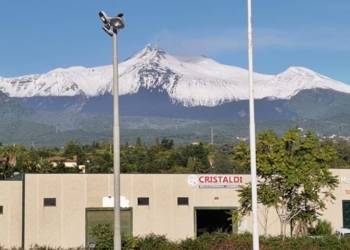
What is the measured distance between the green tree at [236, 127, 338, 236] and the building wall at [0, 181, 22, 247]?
14421 mm

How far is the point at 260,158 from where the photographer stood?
3800 cm

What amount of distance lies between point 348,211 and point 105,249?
23.4 metres

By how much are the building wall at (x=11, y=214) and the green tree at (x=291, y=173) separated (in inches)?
568

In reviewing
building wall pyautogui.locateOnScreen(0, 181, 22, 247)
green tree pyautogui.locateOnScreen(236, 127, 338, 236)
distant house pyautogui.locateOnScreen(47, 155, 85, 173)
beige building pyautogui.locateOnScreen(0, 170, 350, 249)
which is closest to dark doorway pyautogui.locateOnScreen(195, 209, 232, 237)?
beige building pyautogui.locateOnScreen(0, 170, 350, 249)

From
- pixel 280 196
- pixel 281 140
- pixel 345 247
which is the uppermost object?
pixel 281 140

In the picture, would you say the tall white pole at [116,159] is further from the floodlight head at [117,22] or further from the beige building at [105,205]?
the beige building at [105,205]

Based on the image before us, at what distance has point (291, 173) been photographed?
37.6 m

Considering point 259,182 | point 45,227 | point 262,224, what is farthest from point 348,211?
point 45,227

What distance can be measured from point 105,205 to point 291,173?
45.1 ft

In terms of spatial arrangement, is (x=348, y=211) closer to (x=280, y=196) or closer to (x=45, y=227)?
(x=280, y=196)

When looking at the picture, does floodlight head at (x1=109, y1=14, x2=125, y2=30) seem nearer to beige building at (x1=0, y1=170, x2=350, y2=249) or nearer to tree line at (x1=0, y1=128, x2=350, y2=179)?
tree line at (x1=0, y1=128, x2=350, y2=179)

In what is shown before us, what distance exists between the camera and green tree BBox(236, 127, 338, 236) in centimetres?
3760

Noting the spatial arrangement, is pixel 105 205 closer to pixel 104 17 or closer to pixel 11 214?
pixel 11 214

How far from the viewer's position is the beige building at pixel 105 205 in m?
45.7
